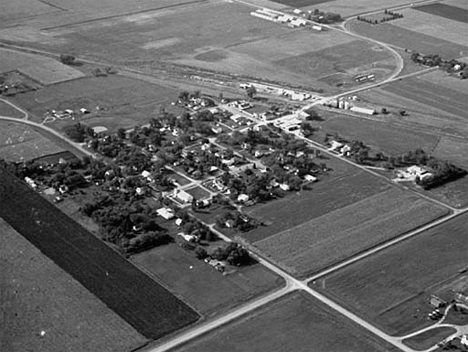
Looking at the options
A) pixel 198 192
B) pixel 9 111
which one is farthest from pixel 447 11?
pixel 9 111

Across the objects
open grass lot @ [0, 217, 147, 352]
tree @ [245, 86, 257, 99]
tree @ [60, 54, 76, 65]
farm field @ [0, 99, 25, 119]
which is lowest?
open grass lot @ [0, 217, 147, 352]

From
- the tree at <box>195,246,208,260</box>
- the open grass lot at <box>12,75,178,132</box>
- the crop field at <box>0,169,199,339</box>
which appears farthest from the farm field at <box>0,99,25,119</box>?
the tree at <box>195,246,208,260</box>

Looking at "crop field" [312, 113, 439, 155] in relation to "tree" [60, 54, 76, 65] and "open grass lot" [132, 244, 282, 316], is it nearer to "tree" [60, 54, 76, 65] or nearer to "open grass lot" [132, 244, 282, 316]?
"open grass lot" [132, 244, 282, 316]

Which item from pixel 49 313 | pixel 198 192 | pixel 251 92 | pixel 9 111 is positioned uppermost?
pixel 251 92

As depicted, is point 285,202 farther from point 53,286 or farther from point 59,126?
point 59,126

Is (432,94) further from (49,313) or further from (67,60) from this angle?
(49,313)

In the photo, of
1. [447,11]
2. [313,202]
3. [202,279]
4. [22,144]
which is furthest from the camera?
[447,11]

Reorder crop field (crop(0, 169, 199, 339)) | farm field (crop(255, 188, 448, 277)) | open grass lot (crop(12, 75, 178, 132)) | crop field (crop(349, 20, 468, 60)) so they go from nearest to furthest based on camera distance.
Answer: crop field (crop(0, 169, 199, 339))
farm field (crop(255, 188, 448, 277))
open grass lot (crop(12, 75, 178, 132))
crop field (crop(349, 20, 468, 60))
